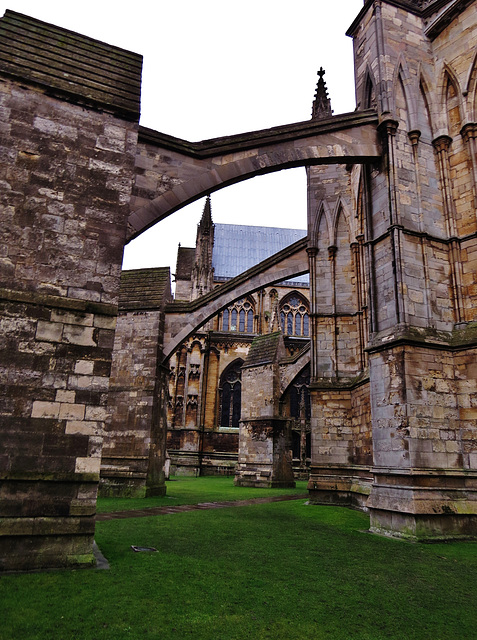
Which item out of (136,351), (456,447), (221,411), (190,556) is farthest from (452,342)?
(221,411)

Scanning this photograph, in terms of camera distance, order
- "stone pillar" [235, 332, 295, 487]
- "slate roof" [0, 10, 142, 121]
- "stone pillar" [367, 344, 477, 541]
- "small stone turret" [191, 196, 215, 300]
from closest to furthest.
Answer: "slate roof" [0, 10, 142, 121], "stone pillar" [367, 344, 477, 541], "stone pillar" [235, 332, 295, 487], "small stone turret" [191, 196, 215, 300]

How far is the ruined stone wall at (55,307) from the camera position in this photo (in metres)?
4.86

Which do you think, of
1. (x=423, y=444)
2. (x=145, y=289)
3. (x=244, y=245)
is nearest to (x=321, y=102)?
(x=145, y=289)

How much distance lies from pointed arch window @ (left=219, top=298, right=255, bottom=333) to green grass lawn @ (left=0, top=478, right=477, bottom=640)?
94.6 ft

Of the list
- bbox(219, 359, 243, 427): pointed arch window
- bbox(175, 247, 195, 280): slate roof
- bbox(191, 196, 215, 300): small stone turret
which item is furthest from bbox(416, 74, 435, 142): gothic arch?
bbox(175, 247, 195, 280): slate roof

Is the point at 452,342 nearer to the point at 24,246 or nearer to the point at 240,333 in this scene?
the point at 24,246

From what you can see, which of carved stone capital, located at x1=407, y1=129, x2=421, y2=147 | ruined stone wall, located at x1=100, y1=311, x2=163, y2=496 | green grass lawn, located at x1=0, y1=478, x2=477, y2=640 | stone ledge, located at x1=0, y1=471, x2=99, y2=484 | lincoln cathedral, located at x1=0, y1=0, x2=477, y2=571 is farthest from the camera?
ruined stone wall, located at x1=100, y1=311, x2=163, y2=496

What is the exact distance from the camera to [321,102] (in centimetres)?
1598

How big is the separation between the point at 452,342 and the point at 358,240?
551 cm

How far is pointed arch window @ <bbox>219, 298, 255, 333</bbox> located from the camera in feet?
116

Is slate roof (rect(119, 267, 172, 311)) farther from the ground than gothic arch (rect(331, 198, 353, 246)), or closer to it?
closer to it

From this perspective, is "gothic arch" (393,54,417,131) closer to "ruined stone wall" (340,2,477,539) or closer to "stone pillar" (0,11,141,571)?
"ruined stone wall" (340,2,477,539)

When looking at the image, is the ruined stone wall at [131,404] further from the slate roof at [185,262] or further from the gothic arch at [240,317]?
the slate roof at [185,262]

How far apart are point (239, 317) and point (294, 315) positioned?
14.3 ft
